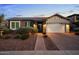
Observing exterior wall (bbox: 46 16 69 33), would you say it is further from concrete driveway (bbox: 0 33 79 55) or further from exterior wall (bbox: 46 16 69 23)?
concrete driveway (bbox: 0 33 79 55)

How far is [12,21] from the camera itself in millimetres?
4637

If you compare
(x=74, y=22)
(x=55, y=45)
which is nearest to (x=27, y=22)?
(x=55, y=45)

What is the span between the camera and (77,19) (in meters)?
4.58

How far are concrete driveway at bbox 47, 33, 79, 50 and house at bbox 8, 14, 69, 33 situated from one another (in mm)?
109

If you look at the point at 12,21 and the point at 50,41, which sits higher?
the point at 12,21

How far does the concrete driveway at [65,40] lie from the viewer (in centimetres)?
461

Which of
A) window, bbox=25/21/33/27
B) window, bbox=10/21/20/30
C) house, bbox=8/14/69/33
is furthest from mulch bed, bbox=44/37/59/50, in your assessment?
window, bbox=10/21/20/30

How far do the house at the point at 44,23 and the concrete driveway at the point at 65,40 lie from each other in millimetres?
109

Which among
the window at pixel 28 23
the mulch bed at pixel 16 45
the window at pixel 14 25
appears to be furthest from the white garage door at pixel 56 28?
the window at pixel 14 25

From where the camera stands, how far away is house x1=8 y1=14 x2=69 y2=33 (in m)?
4.63
